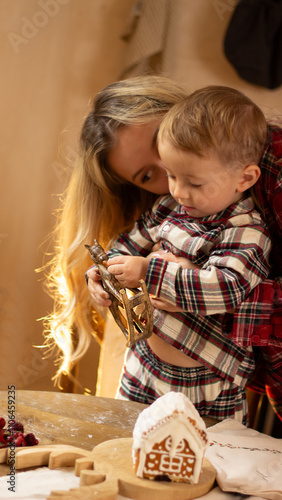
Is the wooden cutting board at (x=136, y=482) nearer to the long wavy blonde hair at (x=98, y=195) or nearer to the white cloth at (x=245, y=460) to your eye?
the white cloth at (x=245, y=460)

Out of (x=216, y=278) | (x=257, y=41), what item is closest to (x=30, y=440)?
(x=216, y=278)

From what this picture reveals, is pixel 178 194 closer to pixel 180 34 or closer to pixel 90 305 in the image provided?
pixel 90 305

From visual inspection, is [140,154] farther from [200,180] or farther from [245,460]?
[245,460]

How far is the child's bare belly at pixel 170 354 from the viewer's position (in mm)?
1376

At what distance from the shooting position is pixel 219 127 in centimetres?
119

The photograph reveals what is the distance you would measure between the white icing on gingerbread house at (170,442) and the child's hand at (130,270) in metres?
0.34

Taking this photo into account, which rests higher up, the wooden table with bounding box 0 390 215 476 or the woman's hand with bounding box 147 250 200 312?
the woman's hand with bounding box 147 250 200 312

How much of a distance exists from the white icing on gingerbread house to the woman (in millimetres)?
379

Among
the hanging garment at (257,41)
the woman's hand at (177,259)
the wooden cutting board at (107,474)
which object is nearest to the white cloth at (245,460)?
the wooden cutting board at (107,474)

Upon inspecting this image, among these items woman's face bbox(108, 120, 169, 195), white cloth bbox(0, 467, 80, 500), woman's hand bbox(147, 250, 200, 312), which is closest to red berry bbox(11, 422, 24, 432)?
white cloth bbox(0, 467, 80, 500)

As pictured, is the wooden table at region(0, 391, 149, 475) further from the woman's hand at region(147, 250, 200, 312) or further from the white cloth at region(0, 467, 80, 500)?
the woman's hand at region(147, 250, 200, 312)

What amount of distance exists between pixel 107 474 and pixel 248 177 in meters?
0.69

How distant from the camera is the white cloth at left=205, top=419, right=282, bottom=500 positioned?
3.34 feet

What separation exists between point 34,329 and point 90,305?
0.49 m
